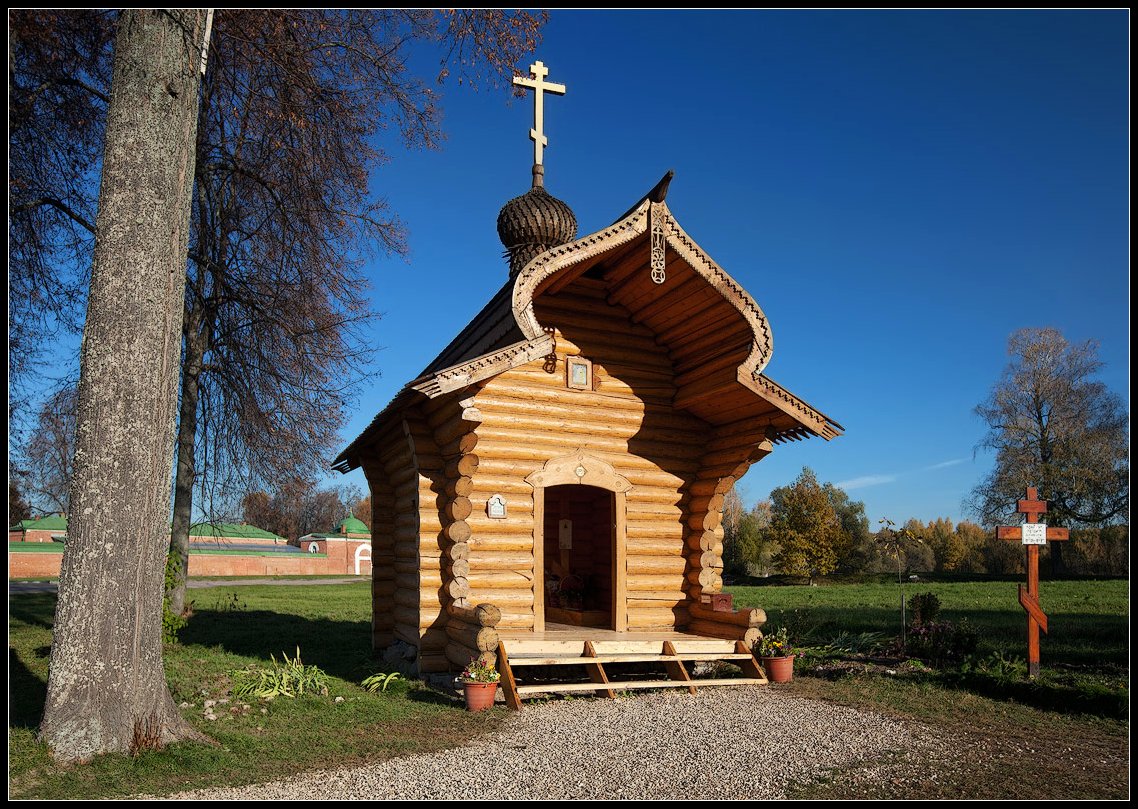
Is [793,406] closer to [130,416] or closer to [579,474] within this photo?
[579,474]

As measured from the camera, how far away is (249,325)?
52.7 feet

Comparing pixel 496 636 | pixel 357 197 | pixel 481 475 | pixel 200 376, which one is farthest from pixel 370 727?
pixel 200 376

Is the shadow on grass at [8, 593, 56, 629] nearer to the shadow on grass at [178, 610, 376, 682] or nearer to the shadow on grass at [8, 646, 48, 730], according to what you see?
the shadow on grass at [178, 610, 376, 682]

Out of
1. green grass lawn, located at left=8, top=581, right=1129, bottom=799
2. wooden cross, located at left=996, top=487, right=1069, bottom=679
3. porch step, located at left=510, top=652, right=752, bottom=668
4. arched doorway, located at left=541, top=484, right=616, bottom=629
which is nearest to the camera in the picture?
green grass lawn, located at left=8, top=581, right=1129, bottom=799

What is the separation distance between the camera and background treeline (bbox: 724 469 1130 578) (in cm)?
3525

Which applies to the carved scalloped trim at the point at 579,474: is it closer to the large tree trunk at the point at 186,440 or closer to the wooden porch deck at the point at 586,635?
the wooden porch deck at the point at 586,635

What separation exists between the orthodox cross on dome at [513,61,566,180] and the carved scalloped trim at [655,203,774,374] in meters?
3.96

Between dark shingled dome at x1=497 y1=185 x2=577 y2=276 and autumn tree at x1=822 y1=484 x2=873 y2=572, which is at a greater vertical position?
dark shingled dome at x1=497 y1=185 x2=577 y2=276

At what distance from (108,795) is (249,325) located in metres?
11.5

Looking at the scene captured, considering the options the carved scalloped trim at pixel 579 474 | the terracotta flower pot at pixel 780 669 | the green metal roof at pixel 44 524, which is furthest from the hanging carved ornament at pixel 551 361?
the green metal roof at pixel 44 524

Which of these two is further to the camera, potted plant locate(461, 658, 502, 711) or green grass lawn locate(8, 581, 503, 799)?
potted plant locate(461, 658, 502, 711)

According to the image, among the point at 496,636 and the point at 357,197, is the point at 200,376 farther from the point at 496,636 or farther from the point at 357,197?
the point at 496,636

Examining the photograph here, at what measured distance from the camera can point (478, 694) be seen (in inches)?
354

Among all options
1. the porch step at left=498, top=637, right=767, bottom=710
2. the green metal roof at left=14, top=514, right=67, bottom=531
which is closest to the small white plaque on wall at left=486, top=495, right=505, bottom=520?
the porch step at left=498, top=637, right=767, bottom=710
